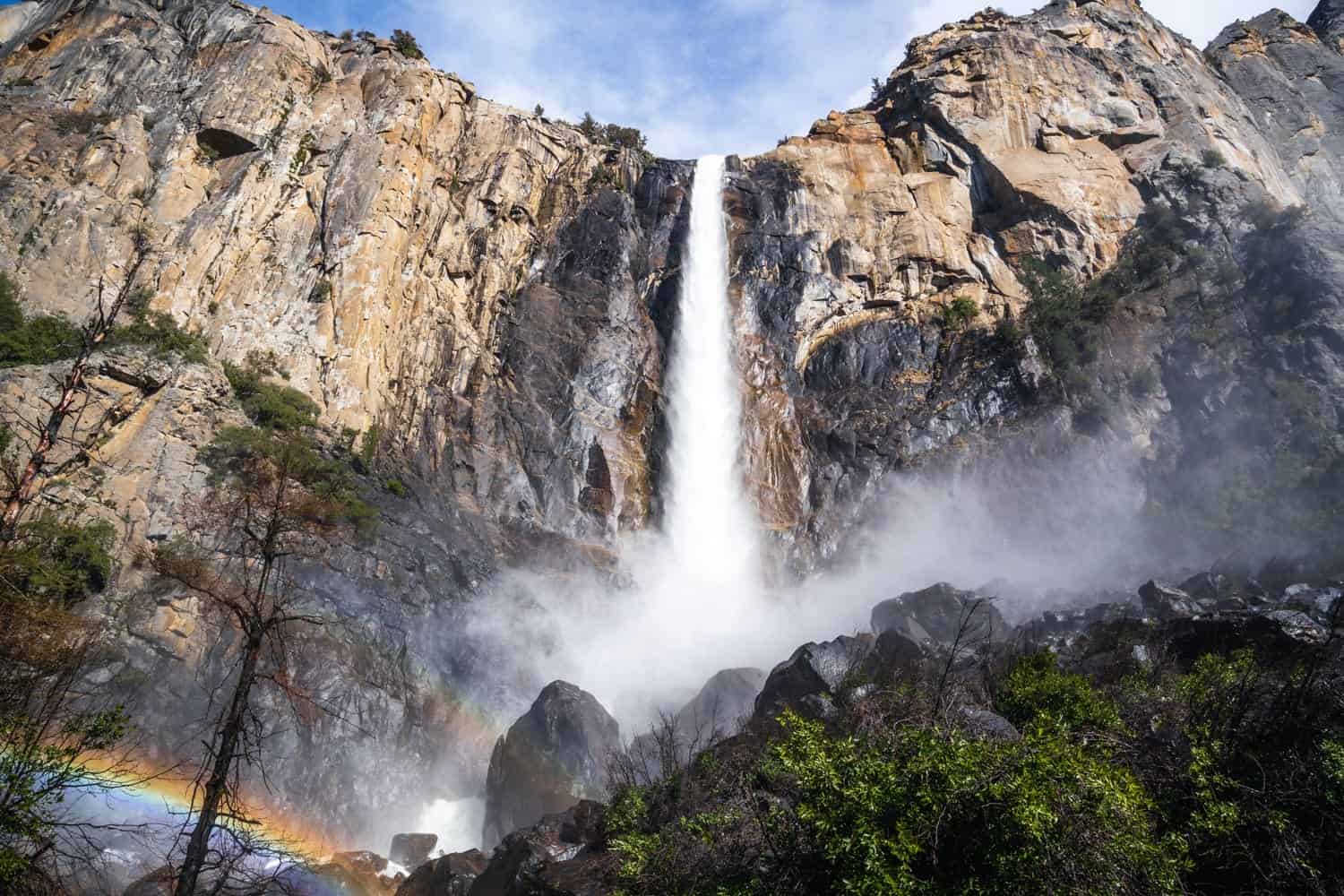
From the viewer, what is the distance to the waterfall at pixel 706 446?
30938 millimetres

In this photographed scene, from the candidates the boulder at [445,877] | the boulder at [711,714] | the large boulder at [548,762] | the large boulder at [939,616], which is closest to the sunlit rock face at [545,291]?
the large boulder at [548,762]

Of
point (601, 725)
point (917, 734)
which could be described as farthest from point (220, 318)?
point (917, 734)

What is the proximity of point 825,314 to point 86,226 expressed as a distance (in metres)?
27.9

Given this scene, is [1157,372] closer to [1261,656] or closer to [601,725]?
[1261,656]

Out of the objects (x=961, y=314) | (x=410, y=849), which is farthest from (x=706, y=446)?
(x=410, y=849)

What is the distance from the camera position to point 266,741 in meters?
17.4

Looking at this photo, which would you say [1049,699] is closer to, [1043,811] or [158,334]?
[1043,811]

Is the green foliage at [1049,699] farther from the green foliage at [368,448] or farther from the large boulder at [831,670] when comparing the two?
the green foliage at [368,448]

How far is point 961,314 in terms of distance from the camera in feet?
118

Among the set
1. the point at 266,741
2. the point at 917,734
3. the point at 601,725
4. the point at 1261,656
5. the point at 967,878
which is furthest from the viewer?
the point at 601,725

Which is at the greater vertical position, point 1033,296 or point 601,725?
point 1033,296

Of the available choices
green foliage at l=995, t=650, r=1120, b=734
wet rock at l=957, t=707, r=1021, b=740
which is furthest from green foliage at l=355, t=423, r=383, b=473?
wet rock at l=957, t=707, r=1021, b=740

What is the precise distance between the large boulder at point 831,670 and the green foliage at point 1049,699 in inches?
121

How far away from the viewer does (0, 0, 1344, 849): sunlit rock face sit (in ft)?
70.3
